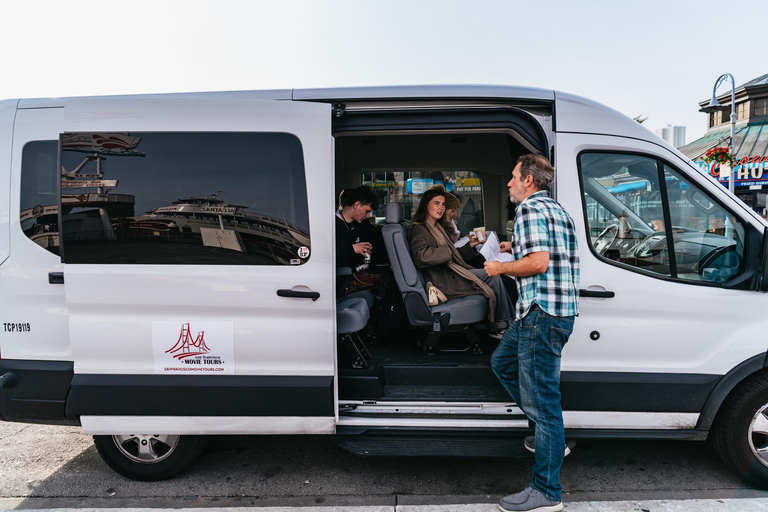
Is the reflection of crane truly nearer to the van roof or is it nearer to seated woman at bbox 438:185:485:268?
the van roof

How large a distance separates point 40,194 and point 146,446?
63.8 inches

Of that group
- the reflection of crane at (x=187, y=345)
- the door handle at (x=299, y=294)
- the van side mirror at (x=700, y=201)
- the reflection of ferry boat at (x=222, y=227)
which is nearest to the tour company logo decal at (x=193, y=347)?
the reflection of crane at (x=187, y=345)

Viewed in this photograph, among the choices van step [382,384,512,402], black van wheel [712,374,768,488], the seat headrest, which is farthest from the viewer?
the seat headrest

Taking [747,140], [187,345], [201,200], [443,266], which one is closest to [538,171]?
[443,266]

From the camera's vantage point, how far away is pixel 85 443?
3.78 meters

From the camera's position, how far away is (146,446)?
309cm

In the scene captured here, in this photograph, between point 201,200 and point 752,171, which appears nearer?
point 201,200

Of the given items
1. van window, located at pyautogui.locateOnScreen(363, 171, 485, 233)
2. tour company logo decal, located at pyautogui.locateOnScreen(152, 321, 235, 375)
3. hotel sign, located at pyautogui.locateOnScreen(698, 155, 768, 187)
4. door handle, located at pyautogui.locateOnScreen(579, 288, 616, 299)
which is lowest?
tour company logo decal, located at pyautogui.locateOnScreen(152, 321, 235, 375)

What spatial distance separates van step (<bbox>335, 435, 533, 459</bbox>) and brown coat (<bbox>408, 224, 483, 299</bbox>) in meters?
1.22

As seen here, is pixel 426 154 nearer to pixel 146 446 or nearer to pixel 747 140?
pixel 146 446

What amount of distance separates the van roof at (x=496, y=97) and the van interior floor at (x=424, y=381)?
5.47 ft

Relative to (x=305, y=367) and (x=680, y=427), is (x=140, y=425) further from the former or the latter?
(x=680, y=427)

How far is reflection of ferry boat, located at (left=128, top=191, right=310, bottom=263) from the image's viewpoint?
2840mm

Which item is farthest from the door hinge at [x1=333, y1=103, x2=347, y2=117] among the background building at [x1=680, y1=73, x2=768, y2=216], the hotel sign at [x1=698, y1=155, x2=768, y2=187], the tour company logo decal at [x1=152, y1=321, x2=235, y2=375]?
the hotel sign at [x1=698, y1=155, x2=768, y2=187]
